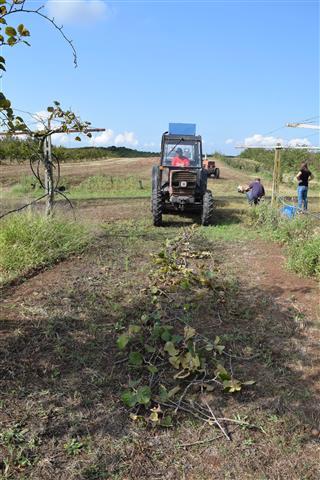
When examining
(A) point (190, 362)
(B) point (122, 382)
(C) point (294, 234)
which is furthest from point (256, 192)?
(B) point (122, 382)

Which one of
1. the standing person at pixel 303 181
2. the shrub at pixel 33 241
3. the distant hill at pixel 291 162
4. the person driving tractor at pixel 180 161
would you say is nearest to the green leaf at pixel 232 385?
the shrub at pixel 33 241

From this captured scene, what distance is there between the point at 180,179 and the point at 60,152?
16.8 m

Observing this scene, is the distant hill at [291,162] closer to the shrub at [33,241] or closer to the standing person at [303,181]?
the standing person at [303,181]

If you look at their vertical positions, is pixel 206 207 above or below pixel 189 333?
above

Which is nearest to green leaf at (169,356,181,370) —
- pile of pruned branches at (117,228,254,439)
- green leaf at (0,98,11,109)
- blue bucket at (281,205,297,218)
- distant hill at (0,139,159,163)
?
pile of pruned branches at (117,228,254,439)

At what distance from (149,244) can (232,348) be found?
3646mm

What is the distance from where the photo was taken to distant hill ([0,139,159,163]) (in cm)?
807

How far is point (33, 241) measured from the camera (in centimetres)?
558

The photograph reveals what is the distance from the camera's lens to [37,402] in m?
2.69

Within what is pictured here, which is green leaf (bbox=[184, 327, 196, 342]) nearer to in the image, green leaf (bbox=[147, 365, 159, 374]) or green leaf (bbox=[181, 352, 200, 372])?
green leaf (bbox=[181, 352, 200, 372])

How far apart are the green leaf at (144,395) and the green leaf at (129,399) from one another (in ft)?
0.09

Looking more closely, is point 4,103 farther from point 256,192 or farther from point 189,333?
point 256,192

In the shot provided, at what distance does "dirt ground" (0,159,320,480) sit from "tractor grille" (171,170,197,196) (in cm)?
363

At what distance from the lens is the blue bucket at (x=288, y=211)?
7.69 m
